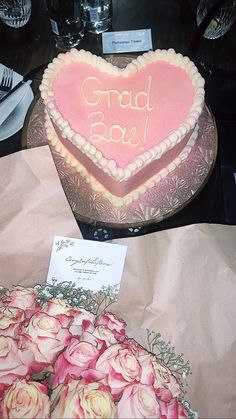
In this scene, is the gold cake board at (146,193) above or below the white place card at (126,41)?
below

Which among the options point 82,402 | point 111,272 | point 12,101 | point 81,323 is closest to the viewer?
point 82,402

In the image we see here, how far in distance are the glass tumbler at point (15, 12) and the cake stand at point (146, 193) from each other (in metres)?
0.28

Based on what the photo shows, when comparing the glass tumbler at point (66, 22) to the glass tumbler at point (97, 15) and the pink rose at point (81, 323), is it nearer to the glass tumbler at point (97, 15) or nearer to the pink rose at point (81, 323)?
the glass tumbler at point (97, 15)

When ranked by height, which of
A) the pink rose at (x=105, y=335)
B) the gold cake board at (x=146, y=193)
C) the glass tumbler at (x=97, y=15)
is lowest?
the gold cake board at (x=146, y=193)

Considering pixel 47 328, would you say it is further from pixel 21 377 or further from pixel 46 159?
pixel 46 159

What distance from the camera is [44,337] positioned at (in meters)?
0.56

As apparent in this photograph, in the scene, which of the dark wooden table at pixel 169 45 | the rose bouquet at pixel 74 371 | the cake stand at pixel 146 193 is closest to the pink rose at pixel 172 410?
the rose bouquet at pixel 74 371

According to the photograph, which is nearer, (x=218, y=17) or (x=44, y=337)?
(x=44, y=337)

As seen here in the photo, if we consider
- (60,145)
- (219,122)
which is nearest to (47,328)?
(60,145)

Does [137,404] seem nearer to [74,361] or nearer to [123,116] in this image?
Result: [74,361]

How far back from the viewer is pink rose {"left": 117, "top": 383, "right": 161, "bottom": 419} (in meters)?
0.52

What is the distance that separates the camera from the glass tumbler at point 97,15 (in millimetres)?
1168

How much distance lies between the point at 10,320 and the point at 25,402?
0.10 metres

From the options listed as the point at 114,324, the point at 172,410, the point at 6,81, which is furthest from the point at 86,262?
the point at 6,81
